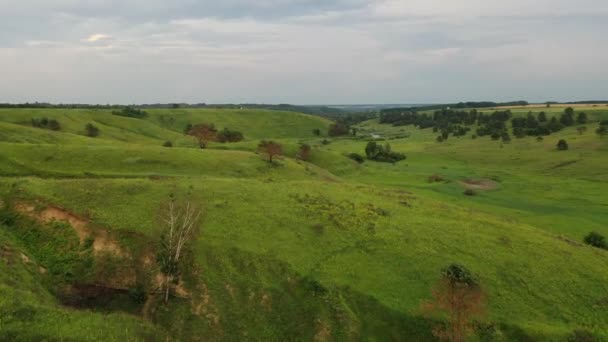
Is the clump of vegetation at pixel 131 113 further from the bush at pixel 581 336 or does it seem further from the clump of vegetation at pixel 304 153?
the bush at pixel 581 336

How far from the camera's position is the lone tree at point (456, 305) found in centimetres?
2708

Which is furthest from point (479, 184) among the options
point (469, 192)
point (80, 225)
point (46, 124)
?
point (46, 124)

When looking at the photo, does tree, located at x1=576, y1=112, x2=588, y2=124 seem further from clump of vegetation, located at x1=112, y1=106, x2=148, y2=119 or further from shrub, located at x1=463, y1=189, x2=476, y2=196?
clump of vegetation, located at x1=112, y1=106, x2=148, y2=119

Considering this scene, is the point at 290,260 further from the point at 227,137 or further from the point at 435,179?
the point at 227,137

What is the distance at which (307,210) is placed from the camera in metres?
42.0

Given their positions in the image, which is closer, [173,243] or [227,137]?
[173,243]

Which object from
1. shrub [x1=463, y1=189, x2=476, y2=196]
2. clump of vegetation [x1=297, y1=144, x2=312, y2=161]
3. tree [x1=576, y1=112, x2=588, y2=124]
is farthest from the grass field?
tree [x1=576, y1=112, x2=588, y2=124]

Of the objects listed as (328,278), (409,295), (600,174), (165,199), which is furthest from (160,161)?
(600,174)

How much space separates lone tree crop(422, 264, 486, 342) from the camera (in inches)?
1066

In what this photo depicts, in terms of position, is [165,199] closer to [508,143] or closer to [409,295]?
[409,295]

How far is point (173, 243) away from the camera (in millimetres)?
33344

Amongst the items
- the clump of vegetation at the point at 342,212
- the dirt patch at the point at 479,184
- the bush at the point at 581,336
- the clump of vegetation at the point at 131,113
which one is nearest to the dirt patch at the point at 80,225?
the clump of vegetation at the point at 342,212

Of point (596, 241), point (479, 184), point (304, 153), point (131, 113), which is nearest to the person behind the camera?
point (596, 241)

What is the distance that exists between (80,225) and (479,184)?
79376mm
